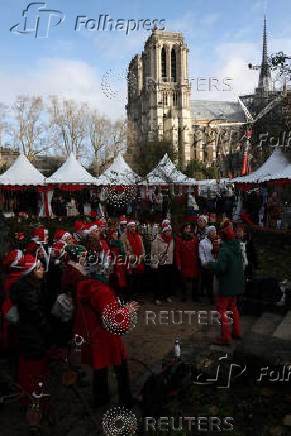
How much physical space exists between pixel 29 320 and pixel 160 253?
13.9 feet

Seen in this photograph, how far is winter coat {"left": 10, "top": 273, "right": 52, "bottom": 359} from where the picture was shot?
3445 millimetres

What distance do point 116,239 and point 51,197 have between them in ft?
42.7

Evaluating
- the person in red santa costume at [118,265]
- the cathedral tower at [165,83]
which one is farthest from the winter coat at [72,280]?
the cathedral tower at [165,83]

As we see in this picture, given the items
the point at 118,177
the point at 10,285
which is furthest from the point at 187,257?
the point at 118,177

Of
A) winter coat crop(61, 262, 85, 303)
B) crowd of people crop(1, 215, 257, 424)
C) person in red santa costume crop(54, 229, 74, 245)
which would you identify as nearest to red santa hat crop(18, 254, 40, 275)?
crowd of people crop(1, 215, 257, 424)

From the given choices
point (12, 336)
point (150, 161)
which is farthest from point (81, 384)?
point (150, 161)

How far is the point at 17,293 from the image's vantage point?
3443 mm

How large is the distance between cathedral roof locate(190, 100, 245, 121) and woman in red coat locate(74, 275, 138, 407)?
302ft

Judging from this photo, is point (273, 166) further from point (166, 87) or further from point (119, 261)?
point (166, 87)

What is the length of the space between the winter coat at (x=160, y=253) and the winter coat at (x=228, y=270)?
2445 millimetres

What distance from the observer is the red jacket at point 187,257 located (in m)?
7.49

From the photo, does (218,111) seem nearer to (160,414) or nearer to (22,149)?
(22,149)

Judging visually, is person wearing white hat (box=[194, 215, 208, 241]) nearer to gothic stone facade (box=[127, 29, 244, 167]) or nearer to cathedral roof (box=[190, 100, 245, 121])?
gothic stone facade (box=[127, 29, 244, 167])

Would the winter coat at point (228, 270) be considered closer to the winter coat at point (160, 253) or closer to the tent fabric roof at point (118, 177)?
the winter coat at point (160, 253)
